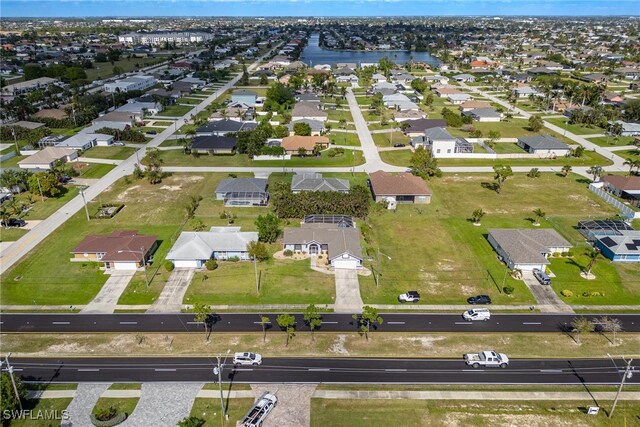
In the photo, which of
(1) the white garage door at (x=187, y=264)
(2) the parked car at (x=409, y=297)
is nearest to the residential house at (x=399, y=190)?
(2) the parked car at (x=409, y=297)

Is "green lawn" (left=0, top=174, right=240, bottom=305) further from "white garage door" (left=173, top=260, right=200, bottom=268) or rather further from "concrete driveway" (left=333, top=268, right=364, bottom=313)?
"concrete driveway" (left=333, top=268, right=364, bottom=313)

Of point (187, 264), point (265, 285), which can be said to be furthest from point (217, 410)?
point (187, 264)

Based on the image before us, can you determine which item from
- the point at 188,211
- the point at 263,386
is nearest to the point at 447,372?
the point at 263,386

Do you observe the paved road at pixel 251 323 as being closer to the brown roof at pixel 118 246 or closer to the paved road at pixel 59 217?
the brown roof at pixel 118 246

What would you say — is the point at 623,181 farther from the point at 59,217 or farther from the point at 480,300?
the point at 59,217

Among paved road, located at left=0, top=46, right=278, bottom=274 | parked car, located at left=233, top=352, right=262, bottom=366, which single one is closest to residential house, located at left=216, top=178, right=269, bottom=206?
paved road, located at left=0, top=46, right=278, bottom=274
